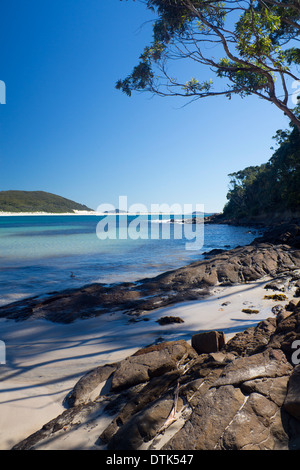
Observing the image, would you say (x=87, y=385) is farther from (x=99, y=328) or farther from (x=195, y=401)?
(x=99, y=328)

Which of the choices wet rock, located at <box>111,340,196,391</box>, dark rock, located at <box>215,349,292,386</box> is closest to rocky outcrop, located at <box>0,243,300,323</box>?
wet rock, located at <box>111,340,196,391</box>

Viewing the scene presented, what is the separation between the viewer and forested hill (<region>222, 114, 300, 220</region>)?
108 feet

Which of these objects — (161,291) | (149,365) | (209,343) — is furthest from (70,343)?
(161,291)

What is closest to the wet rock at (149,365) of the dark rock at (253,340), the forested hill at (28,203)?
the dark rock at (253,340)

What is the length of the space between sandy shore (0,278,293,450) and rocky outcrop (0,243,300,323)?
0.46 metres

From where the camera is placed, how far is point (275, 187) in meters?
40.9

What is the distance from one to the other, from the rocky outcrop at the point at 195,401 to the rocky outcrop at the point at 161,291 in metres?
3.17

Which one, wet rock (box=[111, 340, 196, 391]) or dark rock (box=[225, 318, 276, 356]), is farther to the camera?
dark rock (box=[225, 318, 276, 356])

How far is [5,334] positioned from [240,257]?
7.49 metres

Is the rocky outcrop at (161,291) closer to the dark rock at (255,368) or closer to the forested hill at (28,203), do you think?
the dark rock at (255,368)

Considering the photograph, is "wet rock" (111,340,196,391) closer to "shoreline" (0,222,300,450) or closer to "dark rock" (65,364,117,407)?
"dark rock" (65,364,117,407)

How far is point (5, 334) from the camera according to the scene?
17.2 ft
